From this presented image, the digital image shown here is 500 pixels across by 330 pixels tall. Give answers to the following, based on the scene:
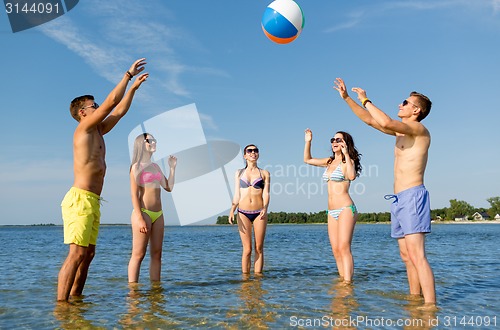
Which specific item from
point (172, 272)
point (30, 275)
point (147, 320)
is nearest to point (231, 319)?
point (147, 320)

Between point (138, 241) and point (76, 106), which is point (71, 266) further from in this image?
point (76, 106)

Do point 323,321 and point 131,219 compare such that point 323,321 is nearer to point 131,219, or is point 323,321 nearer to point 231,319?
point 231,319

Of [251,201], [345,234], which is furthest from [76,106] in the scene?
[345,234]

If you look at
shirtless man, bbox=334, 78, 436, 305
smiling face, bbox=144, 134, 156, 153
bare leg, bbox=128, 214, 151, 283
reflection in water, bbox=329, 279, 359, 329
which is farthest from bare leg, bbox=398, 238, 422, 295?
smiling face, bbox=144, 134, 156, 153

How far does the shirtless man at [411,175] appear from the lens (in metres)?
5.38

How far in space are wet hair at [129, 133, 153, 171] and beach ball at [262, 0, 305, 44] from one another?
348 centimetres

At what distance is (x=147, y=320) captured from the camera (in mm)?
5086

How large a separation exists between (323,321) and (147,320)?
2075mm

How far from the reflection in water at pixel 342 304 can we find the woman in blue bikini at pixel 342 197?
28 centimetres

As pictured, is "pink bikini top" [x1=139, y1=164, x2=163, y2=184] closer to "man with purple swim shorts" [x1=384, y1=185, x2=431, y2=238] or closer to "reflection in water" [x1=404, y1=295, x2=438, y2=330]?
"man with purple swim shorts" [x1=384, y1=185, x2=431, y2=238]

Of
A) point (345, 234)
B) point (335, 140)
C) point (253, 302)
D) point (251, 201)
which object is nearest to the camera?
point (253, 302)

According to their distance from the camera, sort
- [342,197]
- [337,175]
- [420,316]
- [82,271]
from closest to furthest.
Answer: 1. [420,316]
2. [82,271]
3. [342,197]
4. [337,175]

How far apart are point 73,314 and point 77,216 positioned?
3.97 feet

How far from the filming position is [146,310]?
5.60 meters
